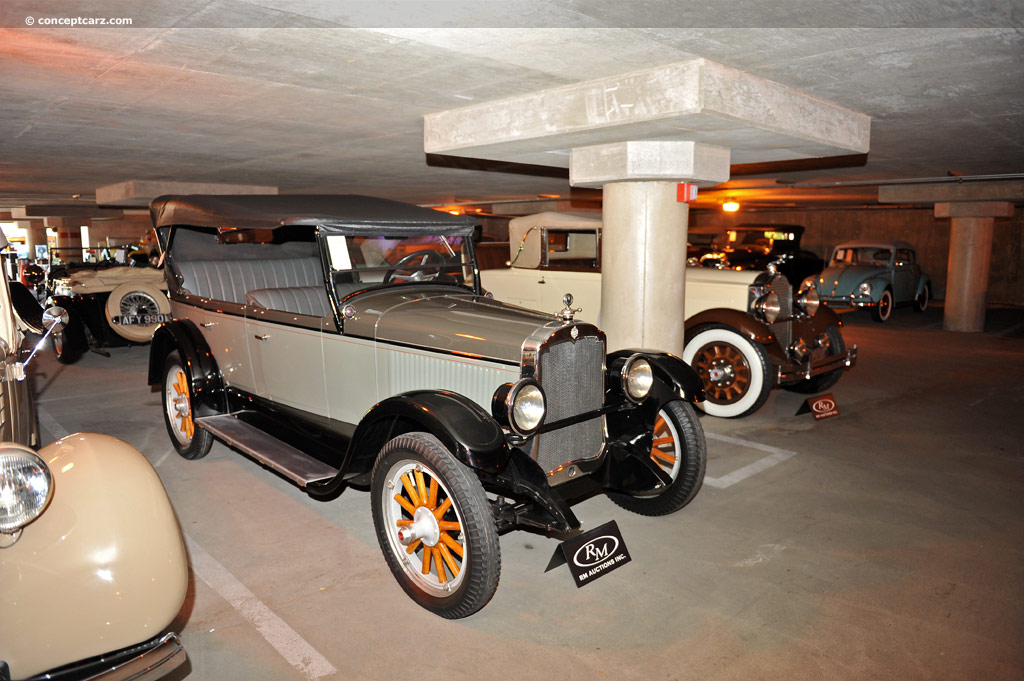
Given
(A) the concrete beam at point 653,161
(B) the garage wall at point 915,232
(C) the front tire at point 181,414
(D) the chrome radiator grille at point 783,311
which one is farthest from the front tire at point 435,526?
(B) the garage wall at point 915,232

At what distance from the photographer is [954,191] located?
12.7 m

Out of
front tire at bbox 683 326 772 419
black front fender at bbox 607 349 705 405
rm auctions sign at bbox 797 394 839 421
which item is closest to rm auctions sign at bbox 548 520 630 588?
black front fender at bbox 607 349 705 405

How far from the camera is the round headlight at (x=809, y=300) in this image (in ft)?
23.6

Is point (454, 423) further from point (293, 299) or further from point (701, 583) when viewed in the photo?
point (293, 299)

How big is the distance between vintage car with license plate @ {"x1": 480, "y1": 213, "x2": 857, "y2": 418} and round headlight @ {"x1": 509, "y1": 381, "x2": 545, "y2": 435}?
293cm

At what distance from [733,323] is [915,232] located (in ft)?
56.7

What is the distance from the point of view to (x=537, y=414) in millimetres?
3209

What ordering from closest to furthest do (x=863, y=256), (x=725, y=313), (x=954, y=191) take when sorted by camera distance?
(x=725, y=313) → (x=954, y=191) → (x=863, y=256)

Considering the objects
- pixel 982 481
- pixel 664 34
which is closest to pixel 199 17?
pixel 664 34

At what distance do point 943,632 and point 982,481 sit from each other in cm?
236

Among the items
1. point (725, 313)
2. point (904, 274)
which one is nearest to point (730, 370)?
point (725, 313)

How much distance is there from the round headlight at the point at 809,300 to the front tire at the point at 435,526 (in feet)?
17.4

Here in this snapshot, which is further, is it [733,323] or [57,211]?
[57,211]

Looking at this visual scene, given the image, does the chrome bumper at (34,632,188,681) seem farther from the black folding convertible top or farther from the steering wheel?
the steering wheel
